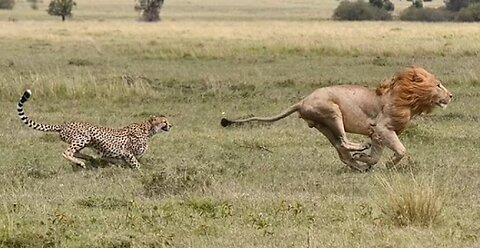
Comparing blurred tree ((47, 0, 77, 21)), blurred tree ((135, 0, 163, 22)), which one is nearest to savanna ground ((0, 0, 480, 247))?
blurred tree ((135, 0, 163, 22))

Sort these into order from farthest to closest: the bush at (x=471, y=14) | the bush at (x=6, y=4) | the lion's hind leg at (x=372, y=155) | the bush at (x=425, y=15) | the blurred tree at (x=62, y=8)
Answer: the bush at (x=6, y=4)
the bush at (x=425, y=15)
the blurred tree at (x=62, y=8)
the bush at (x=471, y=14)
the lion's hind leg at (x=372, y=155)

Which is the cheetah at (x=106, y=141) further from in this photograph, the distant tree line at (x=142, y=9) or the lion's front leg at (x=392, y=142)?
the distant tree line at (x=142, y=9)

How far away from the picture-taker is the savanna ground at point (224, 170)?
687cm

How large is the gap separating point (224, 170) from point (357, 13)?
Answer: 181ft

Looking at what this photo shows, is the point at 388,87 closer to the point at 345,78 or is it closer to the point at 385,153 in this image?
the point at 385,153

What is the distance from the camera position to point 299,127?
44.8ft

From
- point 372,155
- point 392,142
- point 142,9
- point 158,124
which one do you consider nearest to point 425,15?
point 142,9

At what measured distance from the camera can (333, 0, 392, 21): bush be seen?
206 feet

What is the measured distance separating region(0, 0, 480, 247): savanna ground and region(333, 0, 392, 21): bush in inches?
1539

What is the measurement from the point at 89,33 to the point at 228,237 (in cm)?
3106

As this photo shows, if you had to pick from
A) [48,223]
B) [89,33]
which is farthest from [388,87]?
[89,33]

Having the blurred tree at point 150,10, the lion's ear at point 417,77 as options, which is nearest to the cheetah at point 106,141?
the lion's ear at point 417,77

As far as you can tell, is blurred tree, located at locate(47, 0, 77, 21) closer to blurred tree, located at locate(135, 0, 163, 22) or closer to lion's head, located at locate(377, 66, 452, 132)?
blurred tree, located at locate(135, 0, 163, 22)

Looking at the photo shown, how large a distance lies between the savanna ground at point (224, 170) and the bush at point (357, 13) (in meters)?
39.1
